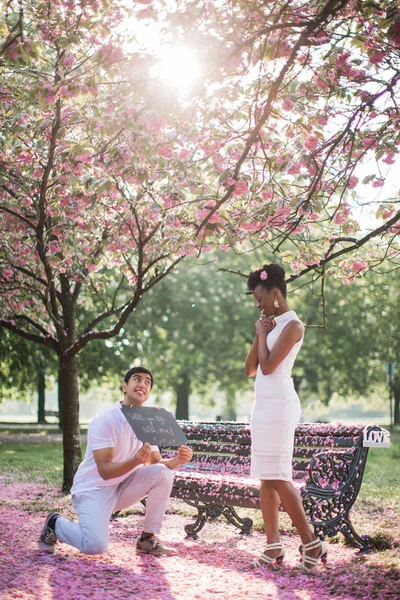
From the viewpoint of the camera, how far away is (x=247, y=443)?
8.18m

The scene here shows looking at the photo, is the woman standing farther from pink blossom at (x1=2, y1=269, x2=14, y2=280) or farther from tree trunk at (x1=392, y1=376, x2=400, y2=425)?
tree trunk at (x1=392, y1=376, x2=400, y2=425)

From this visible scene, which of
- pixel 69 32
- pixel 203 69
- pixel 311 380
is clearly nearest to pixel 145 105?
pixel 203 69

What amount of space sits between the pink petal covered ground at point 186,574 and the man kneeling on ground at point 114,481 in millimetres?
174

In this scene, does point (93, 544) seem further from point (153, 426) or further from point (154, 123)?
point (154, 123)

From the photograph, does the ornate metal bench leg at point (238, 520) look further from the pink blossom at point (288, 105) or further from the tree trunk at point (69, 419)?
the pink blossom at point (288, 105)

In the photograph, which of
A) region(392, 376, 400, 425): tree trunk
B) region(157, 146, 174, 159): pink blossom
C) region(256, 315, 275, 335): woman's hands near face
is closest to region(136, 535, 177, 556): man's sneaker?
region(256, 315, 275, 335): woman's hands near face

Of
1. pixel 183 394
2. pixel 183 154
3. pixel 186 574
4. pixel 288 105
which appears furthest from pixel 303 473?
pixel 183 394

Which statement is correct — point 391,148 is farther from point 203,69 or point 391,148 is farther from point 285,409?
point 285,409

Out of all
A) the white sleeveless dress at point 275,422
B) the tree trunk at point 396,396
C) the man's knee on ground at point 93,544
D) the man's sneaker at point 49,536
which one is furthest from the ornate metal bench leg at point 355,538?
the tree trunk at point 396,396

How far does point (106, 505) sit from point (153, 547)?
0.63 meters

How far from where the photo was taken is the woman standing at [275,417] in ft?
19.0

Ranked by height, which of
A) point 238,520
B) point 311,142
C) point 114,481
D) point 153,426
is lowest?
point 238,520

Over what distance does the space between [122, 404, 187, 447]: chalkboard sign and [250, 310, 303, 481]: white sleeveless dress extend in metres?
0.63

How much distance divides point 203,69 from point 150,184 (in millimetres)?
3705
